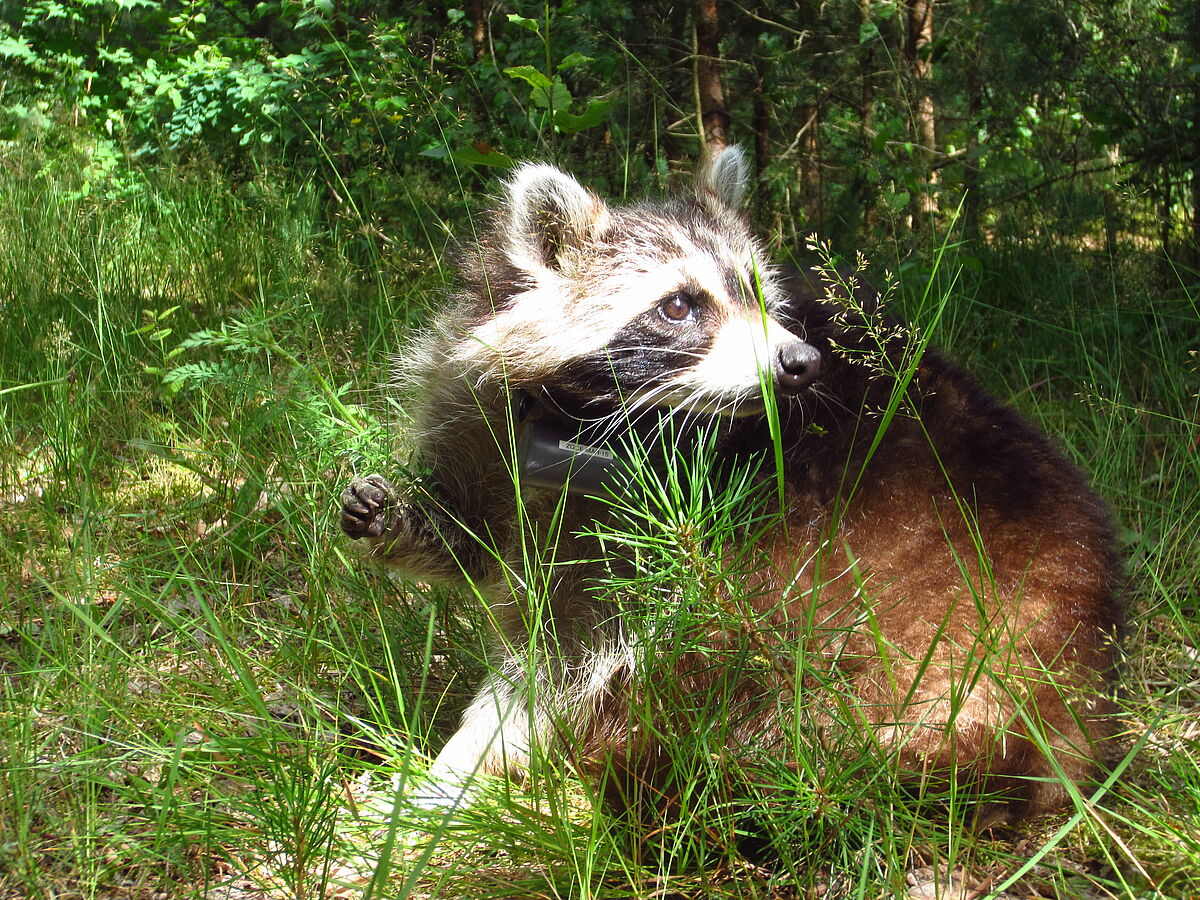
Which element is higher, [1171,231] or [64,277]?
[64,277]

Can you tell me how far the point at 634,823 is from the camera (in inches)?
68.1

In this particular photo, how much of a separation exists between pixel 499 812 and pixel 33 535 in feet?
5.34

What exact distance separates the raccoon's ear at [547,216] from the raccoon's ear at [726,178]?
431mm

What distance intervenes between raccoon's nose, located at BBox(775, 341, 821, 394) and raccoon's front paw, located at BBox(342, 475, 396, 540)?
933 mm

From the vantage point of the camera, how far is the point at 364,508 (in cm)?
234

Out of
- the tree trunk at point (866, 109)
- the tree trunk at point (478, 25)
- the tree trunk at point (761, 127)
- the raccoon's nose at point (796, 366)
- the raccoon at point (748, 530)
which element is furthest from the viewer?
the tree trunk at point (761, 127)

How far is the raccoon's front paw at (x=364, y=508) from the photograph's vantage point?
233 cm

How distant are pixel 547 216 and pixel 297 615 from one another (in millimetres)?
1123

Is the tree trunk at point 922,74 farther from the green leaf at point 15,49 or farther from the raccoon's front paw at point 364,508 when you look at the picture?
the green leaf at point 15,49

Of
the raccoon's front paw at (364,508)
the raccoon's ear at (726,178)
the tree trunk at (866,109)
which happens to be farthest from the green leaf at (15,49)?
the raccoon's front paw at (364,508)

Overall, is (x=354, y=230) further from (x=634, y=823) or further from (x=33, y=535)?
(x=634, y=823)

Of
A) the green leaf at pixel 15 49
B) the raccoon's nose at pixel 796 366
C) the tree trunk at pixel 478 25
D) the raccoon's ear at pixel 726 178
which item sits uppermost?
the green leaf at pixel 15 49

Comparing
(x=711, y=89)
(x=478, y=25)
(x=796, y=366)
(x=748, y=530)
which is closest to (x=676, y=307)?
(x=796, y=366)

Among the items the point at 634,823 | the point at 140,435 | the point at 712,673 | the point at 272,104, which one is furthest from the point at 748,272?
the point at 272,104
